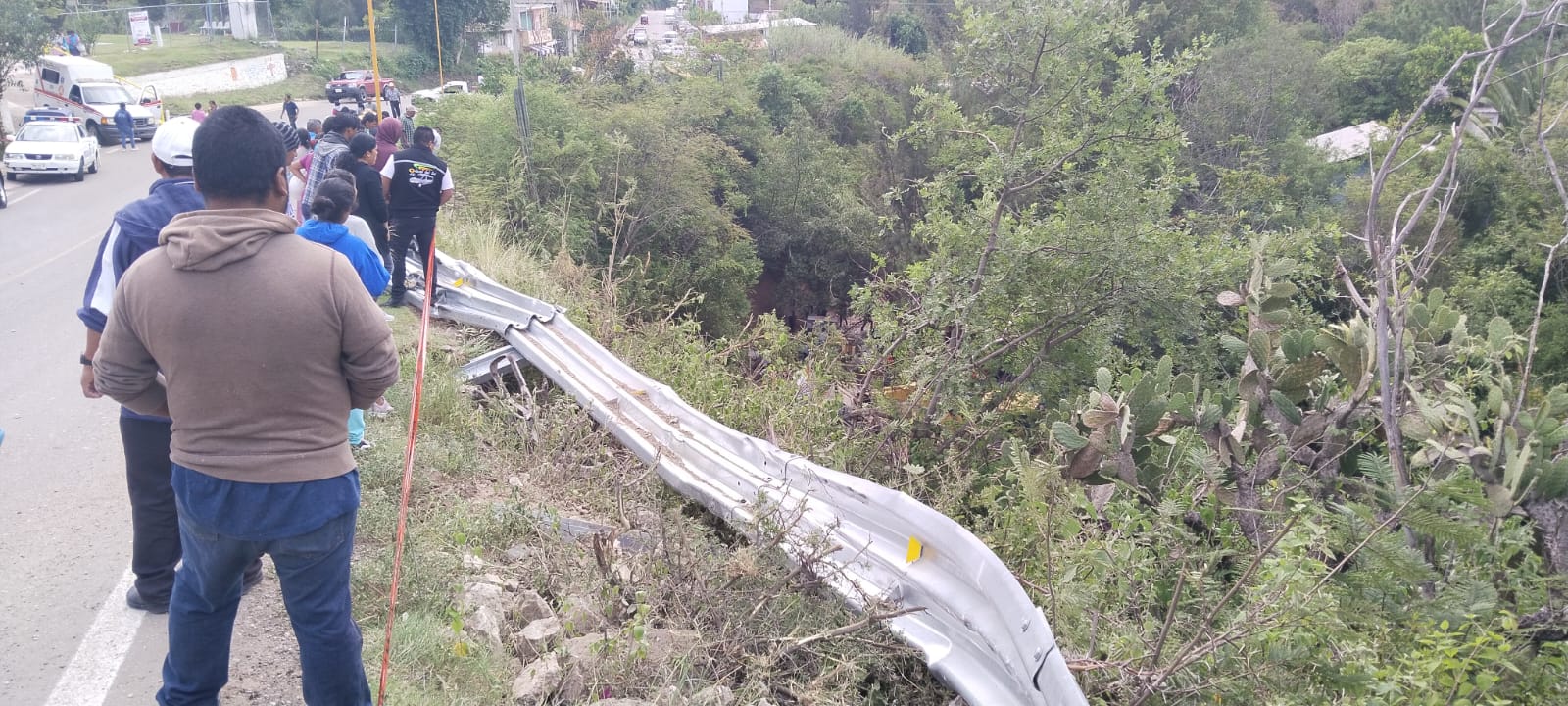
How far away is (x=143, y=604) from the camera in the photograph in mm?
3979

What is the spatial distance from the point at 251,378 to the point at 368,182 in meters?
5.91

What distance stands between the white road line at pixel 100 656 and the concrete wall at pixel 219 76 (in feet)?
142

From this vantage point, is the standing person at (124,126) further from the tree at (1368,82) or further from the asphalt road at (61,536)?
the tree at (1368,82)

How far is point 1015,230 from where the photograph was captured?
24.9 feet

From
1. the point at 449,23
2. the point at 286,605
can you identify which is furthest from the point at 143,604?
the point at 449,23

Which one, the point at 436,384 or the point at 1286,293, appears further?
the point at 436,384

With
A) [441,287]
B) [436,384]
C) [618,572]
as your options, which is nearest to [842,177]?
[441,287]

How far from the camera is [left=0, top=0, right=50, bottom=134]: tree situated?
28625 mm

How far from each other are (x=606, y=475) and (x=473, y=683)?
80.5 inches

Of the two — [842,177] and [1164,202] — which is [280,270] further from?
[842,177]

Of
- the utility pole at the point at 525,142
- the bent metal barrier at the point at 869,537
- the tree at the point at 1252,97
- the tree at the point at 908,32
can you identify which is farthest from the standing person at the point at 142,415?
the tree at the point at 908,32

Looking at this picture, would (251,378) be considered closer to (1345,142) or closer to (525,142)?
(525,142)

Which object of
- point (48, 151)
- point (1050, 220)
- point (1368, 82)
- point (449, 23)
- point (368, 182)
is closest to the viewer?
point (1050, 220)

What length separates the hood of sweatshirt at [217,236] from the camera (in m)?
2.62
